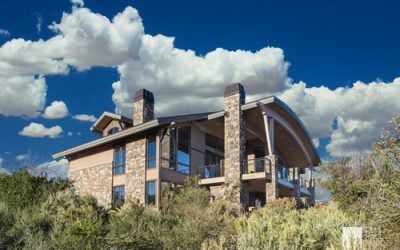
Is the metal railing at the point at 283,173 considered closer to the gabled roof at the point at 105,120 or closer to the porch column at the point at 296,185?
the porch column at the point at 296,185

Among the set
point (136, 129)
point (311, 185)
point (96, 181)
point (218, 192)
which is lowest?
point (218, 192)

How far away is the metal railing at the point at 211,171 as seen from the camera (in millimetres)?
24047

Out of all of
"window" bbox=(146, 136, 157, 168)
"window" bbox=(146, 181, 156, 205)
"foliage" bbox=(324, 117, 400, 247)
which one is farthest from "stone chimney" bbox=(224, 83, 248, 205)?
"foliage" bbox=(324, 117, 400, 247)

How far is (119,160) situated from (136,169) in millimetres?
2146

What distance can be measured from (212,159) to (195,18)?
11.2 m

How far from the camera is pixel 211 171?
24.2 m

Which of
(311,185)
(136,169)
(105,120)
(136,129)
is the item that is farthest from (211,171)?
(311,185)

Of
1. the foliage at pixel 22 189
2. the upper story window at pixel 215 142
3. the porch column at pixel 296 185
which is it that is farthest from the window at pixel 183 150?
the foliage at pixel 22 189

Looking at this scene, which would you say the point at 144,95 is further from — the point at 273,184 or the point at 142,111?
the point at 273,184

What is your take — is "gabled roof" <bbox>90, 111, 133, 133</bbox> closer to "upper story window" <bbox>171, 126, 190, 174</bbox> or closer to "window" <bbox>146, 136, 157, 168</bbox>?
"upper story window" <bbox>171, 126, 190, 174</bbox>

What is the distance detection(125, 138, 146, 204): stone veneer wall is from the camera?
22.2 metres

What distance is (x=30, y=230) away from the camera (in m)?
11.7

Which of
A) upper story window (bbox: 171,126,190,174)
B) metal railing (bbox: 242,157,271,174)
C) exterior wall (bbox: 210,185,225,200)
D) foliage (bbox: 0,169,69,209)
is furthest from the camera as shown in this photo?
upper story window (bbox: 171,126,190,174)

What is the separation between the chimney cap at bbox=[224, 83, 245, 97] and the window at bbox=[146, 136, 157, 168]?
14.4ft
